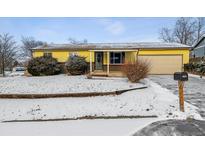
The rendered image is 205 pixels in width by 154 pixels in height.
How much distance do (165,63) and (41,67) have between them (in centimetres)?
1265

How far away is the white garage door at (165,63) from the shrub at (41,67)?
9.12 metres

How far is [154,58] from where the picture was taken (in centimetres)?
2327

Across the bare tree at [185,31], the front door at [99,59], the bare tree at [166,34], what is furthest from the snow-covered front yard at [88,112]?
the bare tree at [166,34]

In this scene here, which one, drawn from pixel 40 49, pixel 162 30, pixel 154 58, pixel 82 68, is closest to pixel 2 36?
pixel 40 49

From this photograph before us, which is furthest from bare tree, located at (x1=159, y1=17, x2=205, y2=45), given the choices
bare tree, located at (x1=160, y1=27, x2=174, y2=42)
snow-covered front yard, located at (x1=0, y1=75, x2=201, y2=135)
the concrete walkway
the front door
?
the concrete walkway

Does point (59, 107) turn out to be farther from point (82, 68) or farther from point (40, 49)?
point (40, 49)

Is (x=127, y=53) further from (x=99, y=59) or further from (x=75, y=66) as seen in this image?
(x=75, y=66)

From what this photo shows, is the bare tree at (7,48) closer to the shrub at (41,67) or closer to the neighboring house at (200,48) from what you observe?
the shrub at (41,67)

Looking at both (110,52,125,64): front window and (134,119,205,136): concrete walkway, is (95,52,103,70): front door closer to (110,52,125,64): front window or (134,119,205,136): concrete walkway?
(110,52,125,64): front window

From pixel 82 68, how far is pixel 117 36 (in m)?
14.5

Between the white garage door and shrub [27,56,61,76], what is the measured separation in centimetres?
912

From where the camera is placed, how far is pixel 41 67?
69.4 feet

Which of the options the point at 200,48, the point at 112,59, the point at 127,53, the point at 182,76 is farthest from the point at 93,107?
the point at 200,48

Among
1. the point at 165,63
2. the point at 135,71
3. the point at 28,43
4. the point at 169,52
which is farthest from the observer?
the point at 28,43
